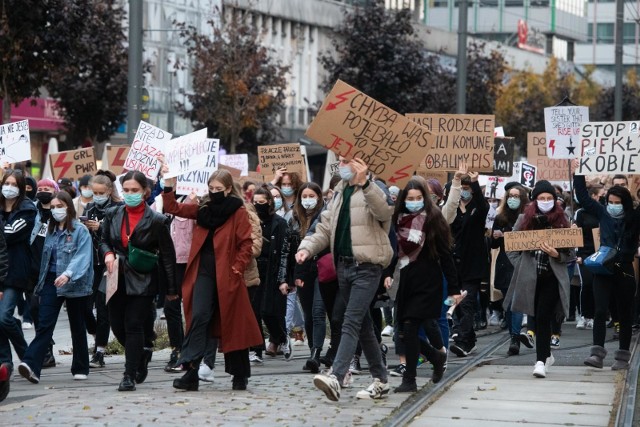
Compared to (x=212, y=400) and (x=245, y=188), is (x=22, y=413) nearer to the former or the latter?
(x=212, y=400)

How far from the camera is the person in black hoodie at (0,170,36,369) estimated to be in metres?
12.2

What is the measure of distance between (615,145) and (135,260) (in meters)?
5.48

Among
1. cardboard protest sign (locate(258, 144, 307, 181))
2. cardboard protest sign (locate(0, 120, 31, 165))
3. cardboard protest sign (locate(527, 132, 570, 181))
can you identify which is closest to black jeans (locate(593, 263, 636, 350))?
cardboard protest sign (locate(0, 120, 31, 165))

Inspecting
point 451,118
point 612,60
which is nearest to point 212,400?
point 451,118

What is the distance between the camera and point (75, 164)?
768 inches

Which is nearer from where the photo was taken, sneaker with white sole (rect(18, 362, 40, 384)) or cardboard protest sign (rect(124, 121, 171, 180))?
sneaker with white sole (rect(18, 362, 40, 384))

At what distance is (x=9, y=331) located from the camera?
12.1 m

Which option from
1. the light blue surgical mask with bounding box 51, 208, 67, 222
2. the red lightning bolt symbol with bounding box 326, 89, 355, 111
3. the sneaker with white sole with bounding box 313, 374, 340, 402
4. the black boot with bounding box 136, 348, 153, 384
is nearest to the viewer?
the sneaker with white sole with bounding box 313, 374, 340, 402

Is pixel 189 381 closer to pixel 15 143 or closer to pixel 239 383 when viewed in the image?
pixel 239 383

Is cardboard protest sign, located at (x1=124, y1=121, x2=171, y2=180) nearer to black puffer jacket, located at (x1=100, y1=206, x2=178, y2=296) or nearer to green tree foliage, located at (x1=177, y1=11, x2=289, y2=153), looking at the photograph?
black puffer jacket, located at (x1=100, y1=206, x2=178, y2=296)

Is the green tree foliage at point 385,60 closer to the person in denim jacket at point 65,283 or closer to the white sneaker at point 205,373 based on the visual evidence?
the person in denim jacket at point 65,283

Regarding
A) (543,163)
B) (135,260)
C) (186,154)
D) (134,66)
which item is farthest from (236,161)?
(135,260)

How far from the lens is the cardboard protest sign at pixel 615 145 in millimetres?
14594

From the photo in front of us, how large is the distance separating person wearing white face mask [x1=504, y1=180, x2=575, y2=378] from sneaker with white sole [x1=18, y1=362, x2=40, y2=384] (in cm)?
420
